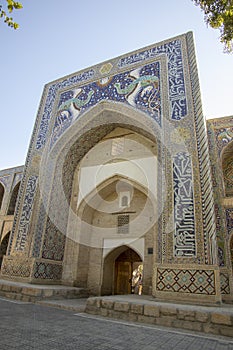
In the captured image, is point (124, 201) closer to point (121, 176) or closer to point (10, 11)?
point (121, 176)

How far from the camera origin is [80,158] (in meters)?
7.84

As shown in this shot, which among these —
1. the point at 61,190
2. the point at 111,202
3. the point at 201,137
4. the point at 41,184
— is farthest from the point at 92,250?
the point at 201,137

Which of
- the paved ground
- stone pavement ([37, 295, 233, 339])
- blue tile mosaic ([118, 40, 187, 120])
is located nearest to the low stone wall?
stone pavement ([37, 295, 233, 339])

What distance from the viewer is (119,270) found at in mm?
7574

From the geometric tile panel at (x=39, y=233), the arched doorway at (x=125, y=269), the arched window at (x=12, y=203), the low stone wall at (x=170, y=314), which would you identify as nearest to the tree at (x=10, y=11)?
the low stone wall at (x=170, y=314)

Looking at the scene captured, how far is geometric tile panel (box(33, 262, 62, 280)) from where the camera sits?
588 centimetres

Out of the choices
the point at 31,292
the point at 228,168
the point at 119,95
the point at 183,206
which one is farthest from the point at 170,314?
the point at 119,95

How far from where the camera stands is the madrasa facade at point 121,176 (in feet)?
16.4

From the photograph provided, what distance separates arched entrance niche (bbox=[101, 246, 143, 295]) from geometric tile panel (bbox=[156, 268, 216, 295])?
3.05m

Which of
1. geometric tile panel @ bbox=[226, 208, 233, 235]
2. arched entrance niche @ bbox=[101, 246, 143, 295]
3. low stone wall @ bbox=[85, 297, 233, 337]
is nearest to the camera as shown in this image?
low stone wall @ bbox=[85, 297, 233, 337]

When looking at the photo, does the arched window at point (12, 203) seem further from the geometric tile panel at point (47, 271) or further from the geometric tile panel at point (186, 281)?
the geometric tile panel at point (186, 281)

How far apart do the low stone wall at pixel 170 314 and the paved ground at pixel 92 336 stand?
208 millimetres

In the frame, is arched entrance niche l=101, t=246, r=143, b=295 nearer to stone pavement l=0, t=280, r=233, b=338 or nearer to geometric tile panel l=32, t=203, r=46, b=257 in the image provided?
geometric tile panel l=32, t=203, r=46, b=257

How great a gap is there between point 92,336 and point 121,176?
489 centimetres
